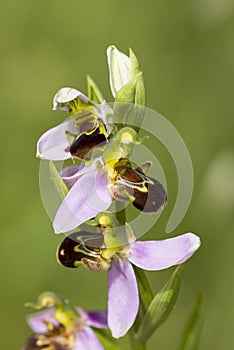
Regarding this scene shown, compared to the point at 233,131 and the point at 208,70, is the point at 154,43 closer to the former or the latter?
the point at 208,70

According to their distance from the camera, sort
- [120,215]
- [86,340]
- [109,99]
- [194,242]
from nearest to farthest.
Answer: [194,242], [120,215], [86,340], [109,99]

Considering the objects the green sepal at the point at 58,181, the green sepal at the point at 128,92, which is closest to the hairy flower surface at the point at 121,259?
the green sepal at the point at 58,181

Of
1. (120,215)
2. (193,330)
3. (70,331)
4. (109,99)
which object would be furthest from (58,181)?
(109,99)

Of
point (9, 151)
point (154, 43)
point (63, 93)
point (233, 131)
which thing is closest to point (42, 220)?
point (9, 151)

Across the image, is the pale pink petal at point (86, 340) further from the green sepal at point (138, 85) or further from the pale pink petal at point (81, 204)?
the green sepal at point (138, 85)

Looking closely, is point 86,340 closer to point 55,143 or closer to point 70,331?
point 70,331

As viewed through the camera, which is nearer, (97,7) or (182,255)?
(182,255)
